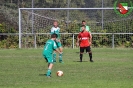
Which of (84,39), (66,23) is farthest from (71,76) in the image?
(66,23)

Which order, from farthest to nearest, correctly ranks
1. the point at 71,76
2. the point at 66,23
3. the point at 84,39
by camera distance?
the point at 66,23 → the point at 84,39 → the point at 71,76

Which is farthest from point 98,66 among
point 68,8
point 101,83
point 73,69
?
point 68,8

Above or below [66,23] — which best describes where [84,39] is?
below

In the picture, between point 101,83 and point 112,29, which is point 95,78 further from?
point 112,29

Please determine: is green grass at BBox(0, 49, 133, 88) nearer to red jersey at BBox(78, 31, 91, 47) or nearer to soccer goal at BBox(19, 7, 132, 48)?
red jersey at BBox(78, 31, 91, 47)

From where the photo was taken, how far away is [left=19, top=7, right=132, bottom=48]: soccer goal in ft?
115

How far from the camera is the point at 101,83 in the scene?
14734 millimetres

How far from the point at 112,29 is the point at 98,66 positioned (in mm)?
14887

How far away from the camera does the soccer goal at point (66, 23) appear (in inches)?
1378

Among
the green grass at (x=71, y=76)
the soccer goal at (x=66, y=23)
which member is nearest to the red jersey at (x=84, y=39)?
the green grass at (x=71, y=76)

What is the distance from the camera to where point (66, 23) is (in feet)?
118

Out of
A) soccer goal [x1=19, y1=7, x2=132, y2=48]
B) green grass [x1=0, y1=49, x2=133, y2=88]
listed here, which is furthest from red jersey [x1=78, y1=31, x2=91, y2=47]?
soccer goal [x1=19, y1=7, x2=132, y2=48]

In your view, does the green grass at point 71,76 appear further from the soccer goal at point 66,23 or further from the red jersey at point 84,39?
the soccer goal at point 66,23

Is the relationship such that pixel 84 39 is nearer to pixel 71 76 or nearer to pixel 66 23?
pixel 71 76
